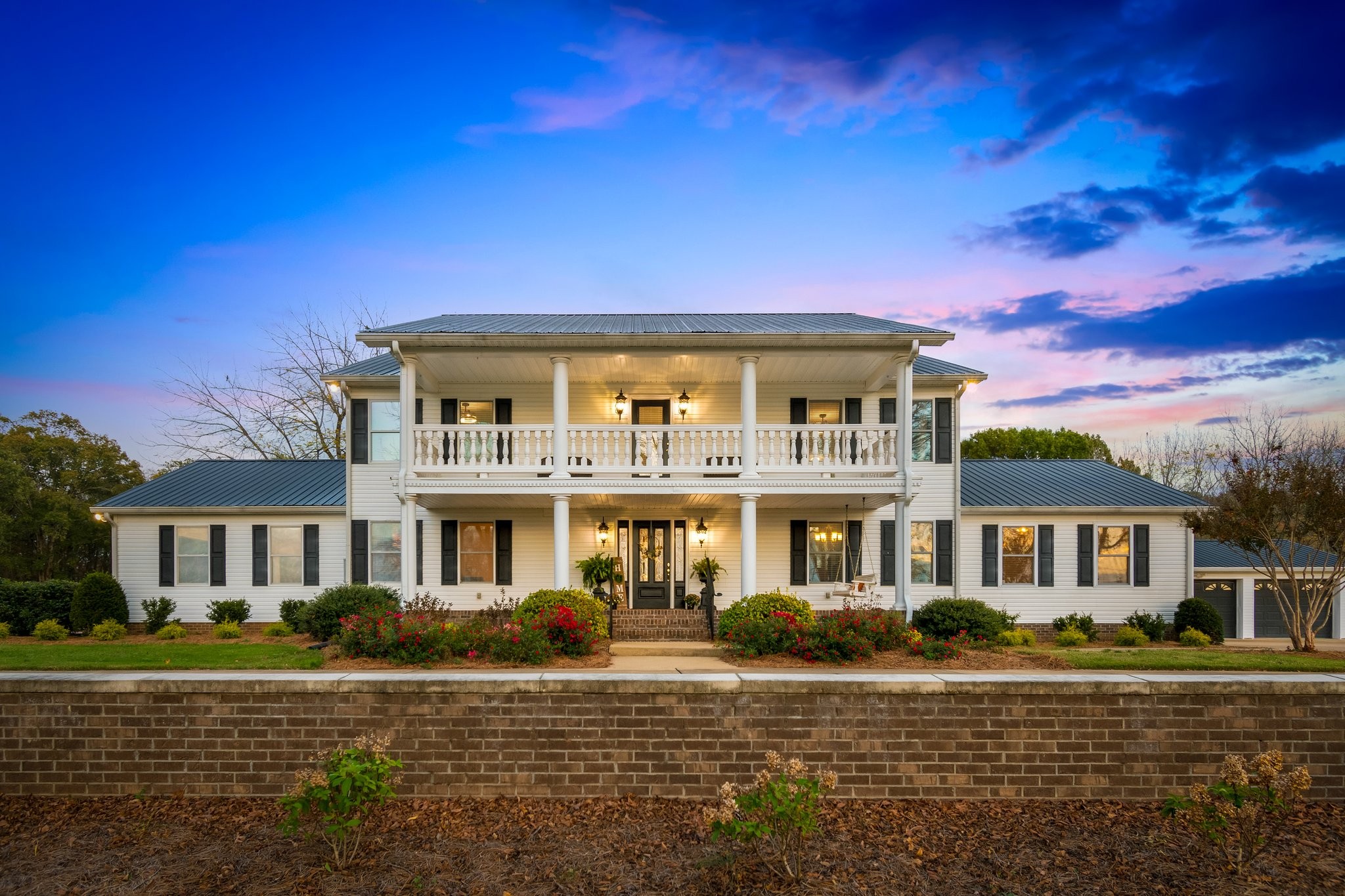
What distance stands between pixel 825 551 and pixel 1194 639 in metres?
8.77

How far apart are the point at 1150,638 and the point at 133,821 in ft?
64.2

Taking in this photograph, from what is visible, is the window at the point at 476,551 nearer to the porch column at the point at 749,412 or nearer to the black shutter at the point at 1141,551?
the porch column at the point at 749,412

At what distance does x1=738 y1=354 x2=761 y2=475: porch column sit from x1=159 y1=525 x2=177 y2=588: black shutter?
15.0 metres

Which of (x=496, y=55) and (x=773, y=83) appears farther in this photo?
(x=496, y=55)

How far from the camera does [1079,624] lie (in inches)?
643

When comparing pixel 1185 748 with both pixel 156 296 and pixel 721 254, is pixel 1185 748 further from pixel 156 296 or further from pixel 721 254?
pixel 156 296

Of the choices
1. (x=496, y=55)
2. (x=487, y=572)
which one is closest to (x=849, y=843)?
(x=487, y=572)

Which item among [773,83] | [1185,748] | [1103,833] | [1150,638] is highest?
[773,83]

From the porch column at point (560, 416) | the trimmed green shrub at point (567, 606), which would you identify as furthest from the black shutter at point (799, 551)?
the porch column at point (560, 416)

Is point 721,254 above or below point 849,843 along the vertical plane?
above

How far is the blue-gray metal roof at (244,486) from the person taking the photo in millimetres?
17234

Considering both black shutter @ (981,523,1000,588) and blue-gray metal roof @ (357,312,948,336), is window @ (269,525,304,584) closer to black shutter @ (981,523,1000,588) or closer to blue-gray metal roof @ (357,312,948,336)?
blue-gray metal roof @ (357,312,948,336)

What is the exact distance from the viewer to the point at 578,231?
18.4m

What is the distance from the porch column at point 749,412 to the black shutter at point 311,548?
11.4 m
